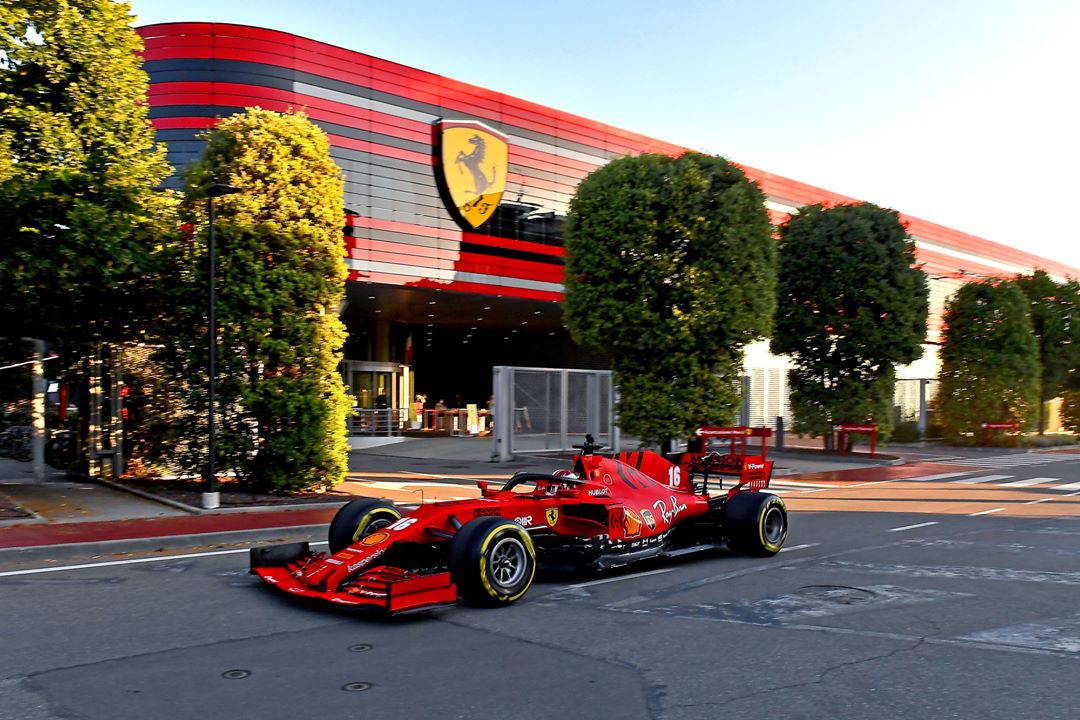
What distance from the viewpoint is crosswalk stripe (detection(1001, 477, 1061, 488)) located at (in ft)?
65.6

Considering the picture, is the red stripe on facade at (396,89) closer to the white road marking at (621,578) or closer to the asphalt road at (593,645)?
the white road marking at (621,578)

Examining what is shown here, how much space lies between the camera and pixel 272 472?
15133 mm

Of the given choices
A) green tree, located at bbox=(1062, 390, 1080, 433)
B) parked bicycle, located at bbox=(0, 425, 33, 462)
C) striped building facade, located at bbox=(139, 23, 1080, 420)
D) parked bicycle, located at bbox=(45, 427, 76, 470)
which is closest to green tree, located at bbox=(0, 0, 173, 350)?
parked bicycle, located at bbox=(0, 425, 33, 462)

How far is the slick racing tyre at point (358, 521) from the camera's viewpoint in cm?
896

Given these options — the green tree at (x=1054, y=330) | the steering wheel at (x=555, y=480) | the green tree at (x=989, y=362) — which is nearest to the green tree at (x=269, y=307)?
the steering wheel at (x=555, y=480)

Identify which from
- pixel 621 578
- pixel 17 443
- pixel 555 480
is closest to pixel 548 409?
pixel 17 443

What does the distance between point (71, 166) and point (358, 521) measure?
328 inches

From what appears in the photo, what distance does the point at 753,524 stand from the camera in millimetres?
Result: 10117

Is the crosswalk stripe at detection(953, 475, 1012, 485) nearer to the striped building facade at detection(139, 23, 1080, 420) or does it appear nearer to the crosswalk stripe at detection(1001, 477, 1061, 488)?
the crosswalk stripe at detection(1001, 477, 1061, 488)

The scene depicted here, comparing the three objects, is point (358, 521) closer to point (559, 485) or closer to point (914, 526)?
point (559, 485)

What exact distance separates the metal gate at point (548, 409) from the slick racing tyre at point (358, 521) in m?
14.4

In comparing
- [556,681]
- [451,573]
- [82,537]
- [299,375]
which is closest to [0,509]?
[82,537]

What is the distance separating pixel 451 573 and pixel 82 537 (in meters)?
5.95

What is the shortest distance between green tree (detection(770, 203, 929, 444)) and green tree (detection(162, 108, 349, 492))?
16555 millimetres
